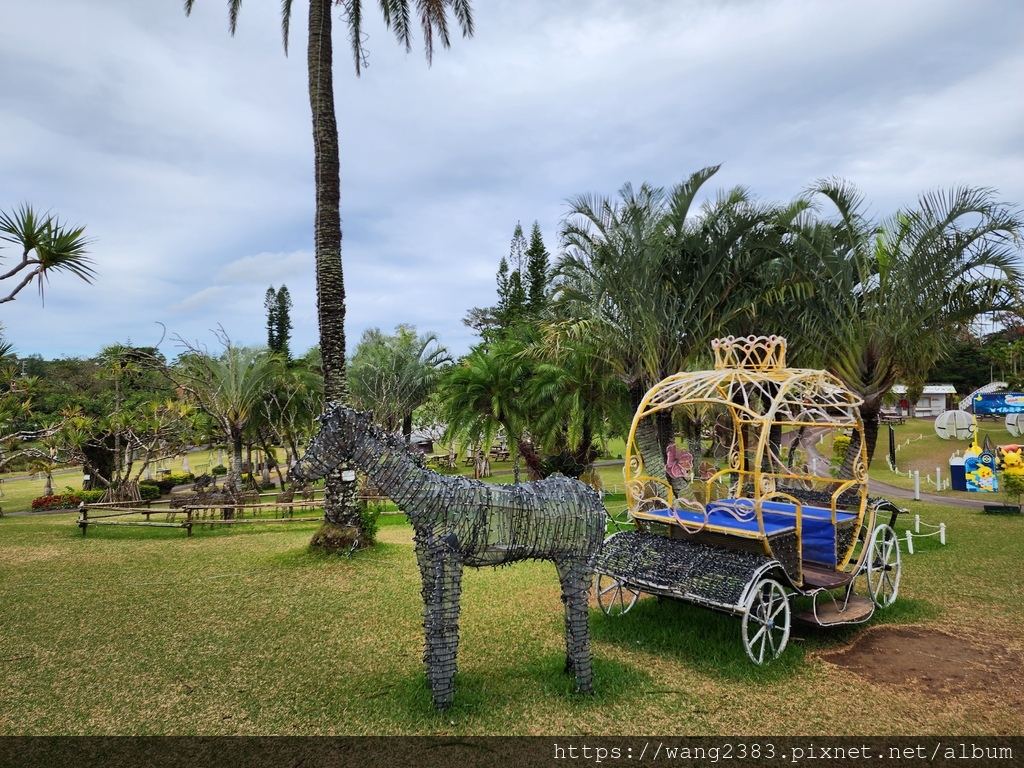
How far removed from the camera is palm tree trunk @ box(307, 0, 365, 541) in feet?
32.5

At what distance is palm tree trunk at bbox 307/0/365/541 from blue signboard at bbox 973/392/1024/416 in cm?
3638

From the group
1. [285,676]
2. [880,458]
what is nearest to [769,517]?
[285,676]

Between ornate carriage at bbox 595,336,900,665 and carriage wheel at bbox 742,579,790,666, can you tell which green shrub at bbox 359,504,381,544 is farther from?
carriage wheel at bbox 742,579,790,666

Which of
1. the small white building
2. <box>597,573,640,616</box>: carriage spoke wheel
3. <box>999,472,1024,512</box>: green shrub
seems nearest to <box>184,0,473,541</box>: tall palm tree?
<box>597,573,640,616</box>: carriage spoke wheel

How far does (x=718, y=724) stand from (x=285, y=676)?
372 cm

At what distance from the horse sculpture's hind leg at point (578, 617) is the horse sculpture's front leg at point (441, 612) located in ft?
3.16

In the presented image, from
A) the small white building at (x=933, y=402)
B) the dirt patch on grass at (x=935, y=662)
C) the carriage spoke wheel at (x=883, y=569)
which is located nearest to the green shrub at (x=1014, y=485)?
the carriage spoke wheel at (x=883, y=569)

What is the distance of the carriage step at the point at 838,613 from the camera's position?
6.12m

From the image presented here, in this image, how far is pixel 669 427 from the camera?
12.3m

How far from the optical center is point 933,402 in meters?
51.8

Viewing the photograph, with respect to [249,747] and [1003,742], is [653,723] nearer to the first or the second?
[1003,742]

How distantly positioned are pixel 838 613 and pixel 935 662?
2.85ft

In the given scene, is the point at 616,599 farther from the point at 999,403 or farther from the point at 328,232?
the point at 999,403

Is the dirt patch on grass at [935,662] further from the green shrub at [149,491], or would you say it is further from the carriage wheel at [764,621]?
the green shrub at [149,491]
